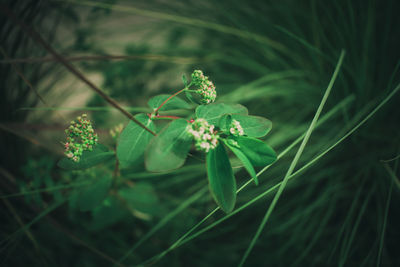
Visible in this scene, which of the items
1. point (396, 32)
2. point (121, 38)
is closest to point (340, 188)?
point (396, 32)

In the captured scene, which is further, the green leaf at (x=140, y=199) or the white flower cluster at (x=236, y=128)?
the green leaf at (x=140, y=199)

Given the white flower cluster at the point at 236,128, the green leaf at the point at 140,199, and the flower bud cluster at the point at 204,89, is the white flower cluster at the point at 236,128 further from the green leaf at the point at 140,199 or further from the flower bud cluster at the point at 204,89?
the green leaf at the point at 140,199

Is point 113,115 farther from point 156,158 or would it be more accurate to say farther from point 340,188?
point 340,188

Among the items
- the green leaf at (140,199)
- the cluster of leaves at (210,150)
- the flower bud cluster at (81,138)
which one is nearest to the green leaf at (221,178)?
the cluster of leaves at (210,150)

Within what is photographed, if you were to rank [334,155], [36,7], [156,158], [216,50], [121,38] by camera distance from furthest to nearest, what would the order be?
1. [121,38]
2. [216,50]
3. [334,155]
4. [36,7]
5. [156,158]

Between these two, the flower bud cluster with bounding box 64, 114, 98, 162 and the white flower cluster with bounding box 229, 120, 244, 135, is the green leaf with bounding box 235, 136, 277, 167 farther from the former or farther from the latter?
the flower bud cluster with bounding box 64, 114, 98, 162

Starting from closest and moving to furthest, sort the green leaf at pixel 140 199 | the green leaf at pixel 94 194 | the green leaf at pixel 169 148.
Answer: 1. the green leaf at pixel 169 148
2. the green leaf at pixel 94 194
3. the green leaf at pixel 140 199
